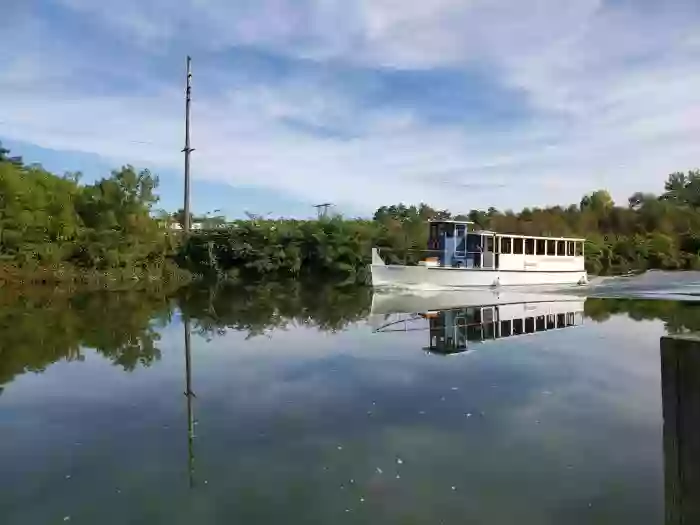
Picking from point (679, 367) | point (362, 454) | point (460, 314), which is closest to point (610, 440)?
point (362, 454)

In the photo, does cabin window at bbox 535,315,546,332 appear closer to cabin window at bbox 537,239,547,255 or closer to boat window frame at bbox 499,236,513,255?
boat window frame at bbox 499,236,513,255

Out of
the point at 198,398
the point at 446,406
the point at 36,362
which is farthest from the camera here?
the point at 36,362

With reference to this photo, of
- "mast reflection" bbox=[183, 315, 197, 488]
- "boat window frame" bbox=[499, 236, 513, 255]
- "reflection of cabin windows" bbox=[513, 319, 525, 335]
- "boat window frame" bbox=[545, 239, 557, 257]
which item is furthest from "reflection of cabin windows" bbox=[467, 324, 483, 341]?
"boat window frame" bbox=[545, 239, 557, 257]

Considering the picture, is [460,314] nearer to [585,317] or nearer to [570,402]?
[585,317]

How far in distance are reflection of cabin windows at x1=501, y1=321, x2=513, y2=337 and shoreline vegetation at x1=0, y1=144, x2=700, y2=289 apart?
15.3m

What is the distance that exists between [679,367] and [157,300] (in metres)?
20.0

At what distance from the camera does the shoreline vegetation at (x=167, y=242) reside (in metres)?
24.8

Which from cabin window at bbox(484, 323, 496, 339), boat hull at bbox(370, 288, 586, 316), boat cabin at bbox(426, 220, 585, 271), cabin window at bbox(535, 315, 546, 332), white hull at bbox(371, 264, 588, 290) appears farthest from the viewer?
boat cabin at bbox(426, 220, 585, 271)

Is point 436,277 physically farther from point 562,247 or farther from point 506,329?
point 506,329

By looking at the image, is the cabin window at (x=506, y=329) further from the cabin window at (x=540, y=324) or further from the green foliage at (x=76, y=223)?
the green foliage at (x=76, y=223)

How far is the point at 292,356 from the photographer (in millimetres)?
9820

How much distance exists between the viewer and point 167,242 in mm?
30516

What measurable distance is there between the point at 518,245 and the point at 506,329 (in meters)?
14.0

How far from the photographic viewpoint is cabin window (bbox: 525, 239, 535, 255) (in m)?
26.3
